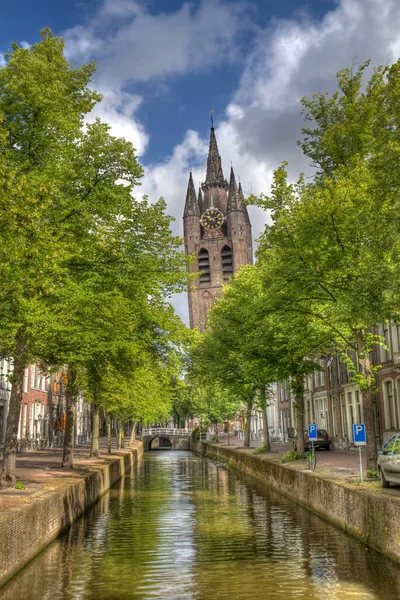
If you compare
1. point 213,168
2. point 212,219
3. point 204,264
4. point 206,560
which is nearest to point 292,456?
point 206,560

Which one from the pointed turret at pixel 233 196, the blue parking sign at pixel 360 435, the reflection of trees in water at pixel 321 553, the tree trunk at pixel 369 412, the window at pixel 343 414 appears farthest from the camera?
the pointed turret at pixel 233 196

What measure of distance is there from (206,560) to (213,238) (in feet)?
398

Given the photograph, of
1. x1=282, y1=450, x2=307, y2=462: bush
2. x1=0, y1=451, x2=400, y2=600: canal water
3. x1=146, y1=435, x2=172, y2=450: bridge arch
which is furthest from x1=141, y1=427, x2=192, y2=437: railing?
x1=0, y1=451, x2=400, y2=600: canal water

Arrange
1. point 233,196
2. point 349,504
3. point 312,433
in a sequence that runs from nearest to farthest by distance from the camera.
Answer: point 349,504
point 312,433
point 233,196

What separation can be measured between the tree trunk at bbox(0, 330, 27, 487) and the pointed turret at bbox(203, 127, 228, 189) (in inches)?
5059

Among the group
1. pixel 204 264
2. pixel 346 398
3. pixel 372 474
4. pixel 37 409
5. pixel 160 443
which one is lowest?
pixel 160 443

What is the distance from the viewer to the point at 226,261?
132m

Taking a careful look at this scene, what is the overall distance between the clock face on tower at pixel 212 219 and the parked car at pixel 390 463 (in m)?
120

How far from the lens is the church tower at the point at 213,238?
129m

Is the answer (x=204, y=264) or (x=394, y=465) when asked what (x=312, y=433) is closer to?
(x=394, y=465)

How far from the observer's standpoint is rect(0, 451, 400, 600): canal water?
10.9 metres

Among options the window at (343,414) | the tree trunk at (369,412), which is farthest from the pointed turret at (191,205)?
the tree trunk at (369,412)

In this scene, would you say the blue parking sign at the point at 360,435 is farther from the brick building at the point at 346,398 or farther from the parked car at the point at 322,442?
the parked car at the point at 322,442

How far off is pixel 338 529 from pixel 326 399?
33.5 meters
